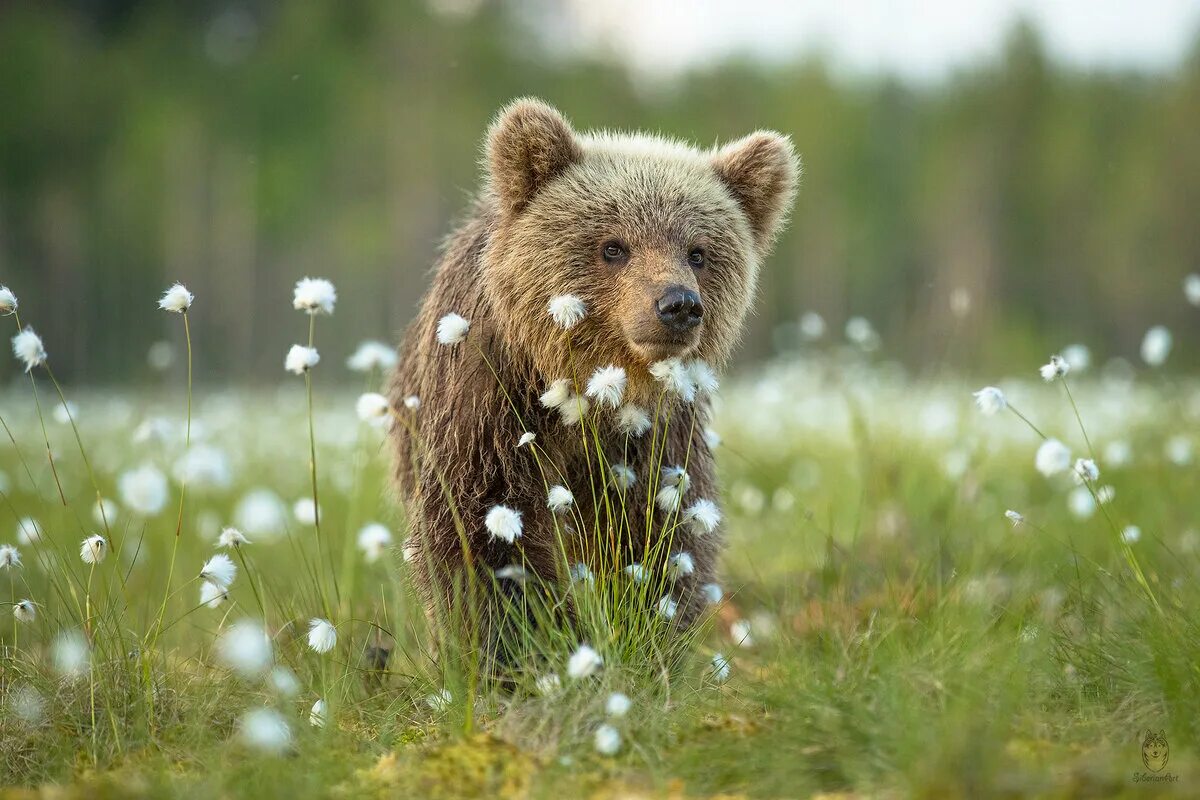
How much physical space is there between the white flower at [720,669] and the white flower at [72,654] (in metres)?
1.98

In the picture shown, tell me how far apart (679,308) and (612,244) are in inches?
22.6

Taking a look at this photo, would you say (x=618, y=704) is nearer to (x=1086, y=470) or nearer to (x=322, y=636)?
(x=322, y=636)

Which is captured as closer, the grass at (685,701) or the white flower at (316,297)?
the grass at (685,701)

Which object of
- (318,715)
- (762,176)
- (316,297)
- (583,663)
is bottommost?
(583,663)

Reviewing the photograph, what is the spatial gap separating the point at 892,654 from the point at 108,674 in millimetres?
2494

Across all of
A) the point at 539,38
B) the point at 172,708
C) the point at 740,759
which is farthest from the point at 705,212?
the point at 539,38

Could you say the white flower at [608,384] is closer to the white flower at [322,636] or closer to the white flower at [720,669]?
the white flower at [720,669]

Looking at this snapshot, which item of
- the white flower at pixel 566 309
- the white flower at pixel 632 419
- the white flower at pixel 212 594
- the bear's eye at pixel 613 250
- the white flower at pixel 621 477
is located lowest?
the white flower at pixel 212 594

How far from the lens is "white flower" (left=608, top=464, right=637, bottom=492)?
145 inches

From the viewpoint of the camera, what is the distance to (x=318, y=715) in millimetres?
3094

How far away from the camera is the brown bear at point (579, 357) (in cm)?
379

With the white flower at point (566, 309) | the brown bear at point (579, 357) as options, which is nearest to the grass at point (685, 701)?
the brown bear at point (579, 357)

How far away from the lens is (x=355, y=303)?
3256 cm

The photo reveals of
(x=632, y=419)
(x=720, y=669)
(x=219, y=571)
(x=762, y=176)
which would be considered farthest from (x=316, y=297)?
(x=762, y=176)
